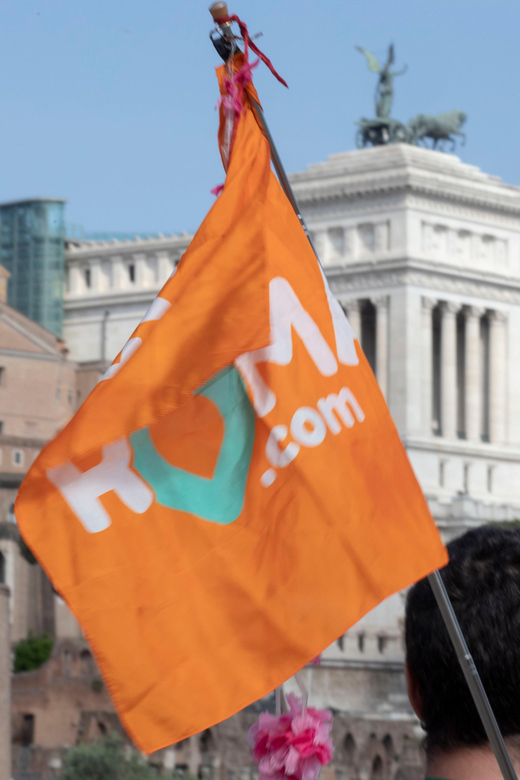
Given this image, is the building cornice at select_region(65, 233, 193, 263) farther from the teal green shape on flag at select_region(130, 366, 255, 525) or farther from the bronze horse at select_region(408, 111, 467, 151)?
the teal green shape on flag at select_region(130, 366, 255, 525)

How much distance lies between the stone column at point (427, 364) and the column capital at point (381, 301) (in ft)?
4.95

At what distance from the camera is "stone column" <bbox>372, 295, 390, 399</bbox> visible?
222 ft

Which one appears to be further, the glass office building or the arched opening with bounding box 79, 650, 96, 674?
the glass office building

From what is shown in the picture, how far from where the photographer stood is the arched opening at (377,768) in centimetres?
5094

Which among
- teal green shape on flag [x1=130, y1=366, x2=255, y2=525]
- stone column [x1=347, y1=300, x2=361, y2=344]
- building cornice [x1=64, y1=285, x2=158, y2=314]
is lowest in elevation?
teal green shape on flag [x1=130, y1=366, x2=255, y2=525]

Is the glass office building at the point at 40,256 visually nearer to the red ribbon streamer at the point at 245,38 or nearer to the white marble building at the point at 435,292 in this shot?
the white marble building at the point at 435,292

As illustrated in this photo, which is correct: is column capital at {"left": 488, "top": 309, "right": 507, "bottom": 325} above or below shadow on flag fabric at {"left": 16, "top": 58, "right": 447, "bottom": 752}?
above

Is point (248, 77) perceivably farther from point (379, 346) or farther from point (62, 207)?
point (62, 207)

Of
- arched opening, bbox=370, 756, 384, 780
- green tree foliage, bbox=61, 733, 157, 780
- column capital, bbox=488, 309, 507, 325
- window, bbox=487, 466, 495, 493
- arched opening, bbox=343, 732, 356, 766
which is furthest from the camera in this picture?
column capital, bbox=488, 309, 507, 325

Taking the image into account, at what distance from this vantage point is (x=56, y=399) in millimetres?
69125

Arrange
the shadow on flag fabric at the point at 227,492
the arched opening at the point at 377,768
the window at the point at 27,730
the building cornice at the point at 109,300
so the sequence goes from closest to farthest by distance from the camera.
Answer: the shadow on flag fabric at the point at 227,492, the arched opening at the point at 377,768, the window at the point at 27,730, the building cornice at the point at 109,300

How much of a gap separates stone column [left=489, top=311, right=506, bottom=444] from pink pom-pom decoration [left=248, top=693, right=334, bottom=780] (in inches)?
2545

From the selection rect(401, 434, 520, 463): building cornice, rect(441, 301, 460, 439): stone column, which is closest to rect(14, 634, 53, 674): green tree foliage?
rect(401, 434, 520, 463): building cornice

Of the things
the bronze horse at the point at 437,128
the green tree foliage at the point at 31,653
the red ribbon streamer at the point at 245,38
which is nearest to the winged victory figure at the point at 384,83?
the bronze horse at the point at 437,128
